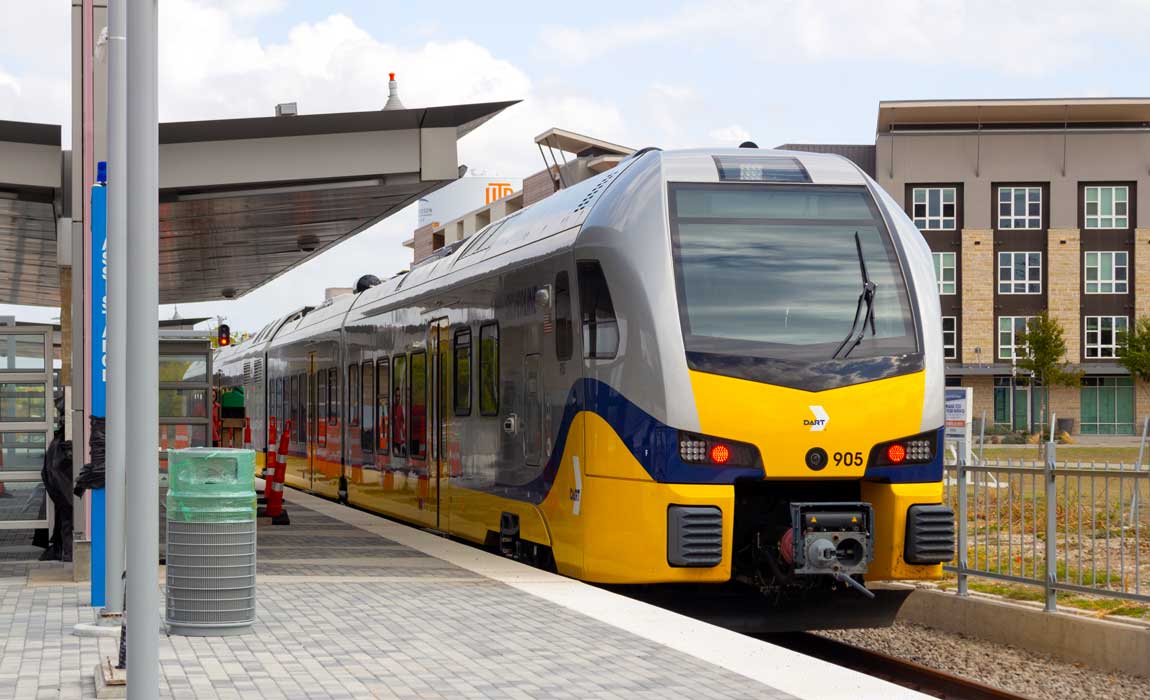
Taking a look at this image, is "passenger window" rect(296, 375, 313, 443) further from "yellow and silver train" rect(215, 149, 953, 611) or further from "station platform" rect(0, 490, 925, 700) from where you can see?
"station platform" rect(0, 490, 925, 700)

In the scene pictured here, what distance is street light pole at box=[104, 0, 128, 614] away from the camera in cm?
790

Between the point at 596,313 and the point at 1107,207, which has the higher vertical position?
the point at 1107,207

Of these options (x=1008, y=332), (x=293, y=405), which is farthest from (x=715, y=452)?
(x=1008, y=332)

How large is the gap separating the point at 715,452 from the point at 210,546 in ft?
11.6

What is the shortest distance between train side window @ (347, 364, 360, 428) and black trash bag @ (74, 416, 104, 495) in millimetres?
11534

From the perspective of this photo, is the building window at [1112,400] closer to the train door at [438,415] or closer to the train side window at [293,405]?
the train side window at [293,405]

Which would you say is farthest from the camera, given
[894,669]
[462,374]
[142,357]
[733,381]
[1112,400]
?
[1112,400]

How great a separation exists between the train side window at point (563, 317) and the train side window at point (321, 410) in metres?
12.3

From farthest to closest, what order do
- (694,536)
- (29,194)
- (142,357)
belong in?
(29,194), (694,536), (142,357)

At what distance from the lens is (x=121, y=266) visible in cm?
868

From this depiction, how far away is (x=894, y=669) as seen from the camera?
11.0 meters

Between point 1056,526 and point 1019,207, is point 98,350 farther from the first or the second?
point 1019,207

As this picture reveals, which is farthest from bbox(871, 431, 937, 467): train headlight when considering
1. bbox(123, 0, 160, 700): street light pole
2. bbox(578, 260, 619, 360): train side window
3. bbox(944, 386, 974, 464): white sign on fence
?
bbox(944, 386, 974, 464): white sign on fence

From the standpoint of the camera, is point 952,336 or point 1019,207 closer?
point 1019,207
